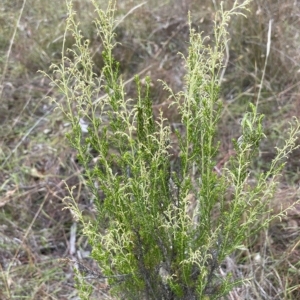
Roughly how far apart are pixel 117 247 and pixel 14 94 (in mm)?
2250

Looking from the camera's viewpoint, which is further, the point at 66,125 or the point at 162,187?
the point at 66,125

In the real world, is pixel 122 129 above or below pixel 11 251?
above

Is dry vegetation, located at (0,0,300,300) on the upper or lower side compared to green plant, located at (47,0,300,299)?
lower

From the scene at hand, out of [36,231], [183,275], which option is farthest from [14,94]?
[183,275]

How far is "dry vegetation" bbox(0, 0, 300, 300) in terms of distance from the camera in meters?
2.19

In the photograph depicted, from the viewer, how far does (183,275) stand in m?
1.46

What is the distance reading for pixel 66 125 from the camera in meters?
3.06

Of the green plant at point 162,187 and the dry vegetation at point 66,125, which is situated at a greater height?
the green plant at point 162,187

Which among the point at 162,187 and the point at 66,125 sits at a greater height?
the point at 162,187

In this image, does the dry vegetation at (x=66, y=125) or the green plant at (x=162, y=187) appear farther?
the dry vegetation at (x=66, y=125)

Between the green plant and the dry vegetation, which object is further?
the dry vegetation

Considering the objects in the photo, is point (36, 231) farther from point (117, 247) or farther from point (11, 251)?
point (117, 247)

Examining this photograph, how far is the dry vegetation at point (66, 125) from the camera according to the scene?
219 centimetres

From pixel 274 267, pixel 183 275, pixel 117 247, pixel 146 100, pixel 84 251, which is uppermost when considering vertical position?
pixel 146 100
